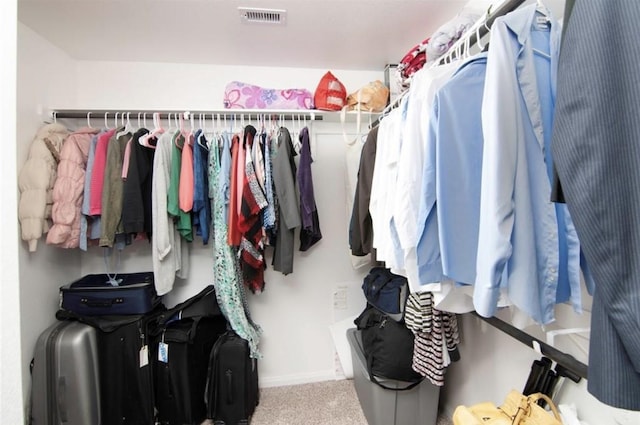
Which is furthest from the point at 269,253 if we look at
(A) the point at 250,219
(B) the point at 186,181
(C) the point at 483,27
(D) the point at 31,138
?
(C) the point at 483,27

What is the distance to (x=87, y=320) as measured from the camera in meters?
1.51

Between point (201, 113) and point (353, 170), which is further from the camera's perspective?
point (353, 170)

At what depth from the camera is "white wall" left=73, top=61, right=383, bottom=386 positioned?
186 centimetres

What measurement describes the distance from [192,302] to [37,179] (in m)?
1.05

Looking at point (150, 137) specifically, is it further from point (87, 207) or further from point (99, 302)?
point (99, 302)

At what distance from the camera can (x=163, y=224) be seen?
4.93ft

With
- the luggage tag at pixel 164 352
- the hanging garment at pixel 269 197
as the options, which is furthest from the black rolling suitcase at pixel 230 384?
the hanging garment at pixel 269 197

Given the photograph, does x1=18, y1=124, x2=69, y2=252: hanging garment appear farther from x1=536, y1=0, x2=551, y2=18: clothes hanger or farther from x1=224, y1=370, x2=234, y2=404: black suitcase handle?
x1=536, y1=0, x2=551, y2=18: clothes hanger

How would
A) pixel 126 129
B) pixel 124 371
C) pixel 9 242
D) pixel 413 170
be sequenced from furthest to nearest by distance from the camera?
pixel 126 129 < pixel 124 371 < pixel 413 170 < pixel 9 242

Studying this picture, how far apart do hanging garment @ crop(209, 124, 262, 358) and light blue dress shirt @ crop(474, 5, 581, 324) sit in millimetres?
1347

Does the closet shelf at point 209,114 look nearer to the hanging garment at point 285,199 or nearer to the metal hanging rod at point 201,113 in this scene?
the metal hanging rod at point 201,113

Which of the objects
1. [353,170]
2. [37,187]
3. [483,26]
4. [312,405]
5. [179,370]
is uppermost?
[483,26]

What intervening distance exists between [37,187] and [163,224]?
643 mm

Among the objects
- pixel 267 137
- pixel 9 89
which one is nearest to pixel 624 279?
pixel 9 89
